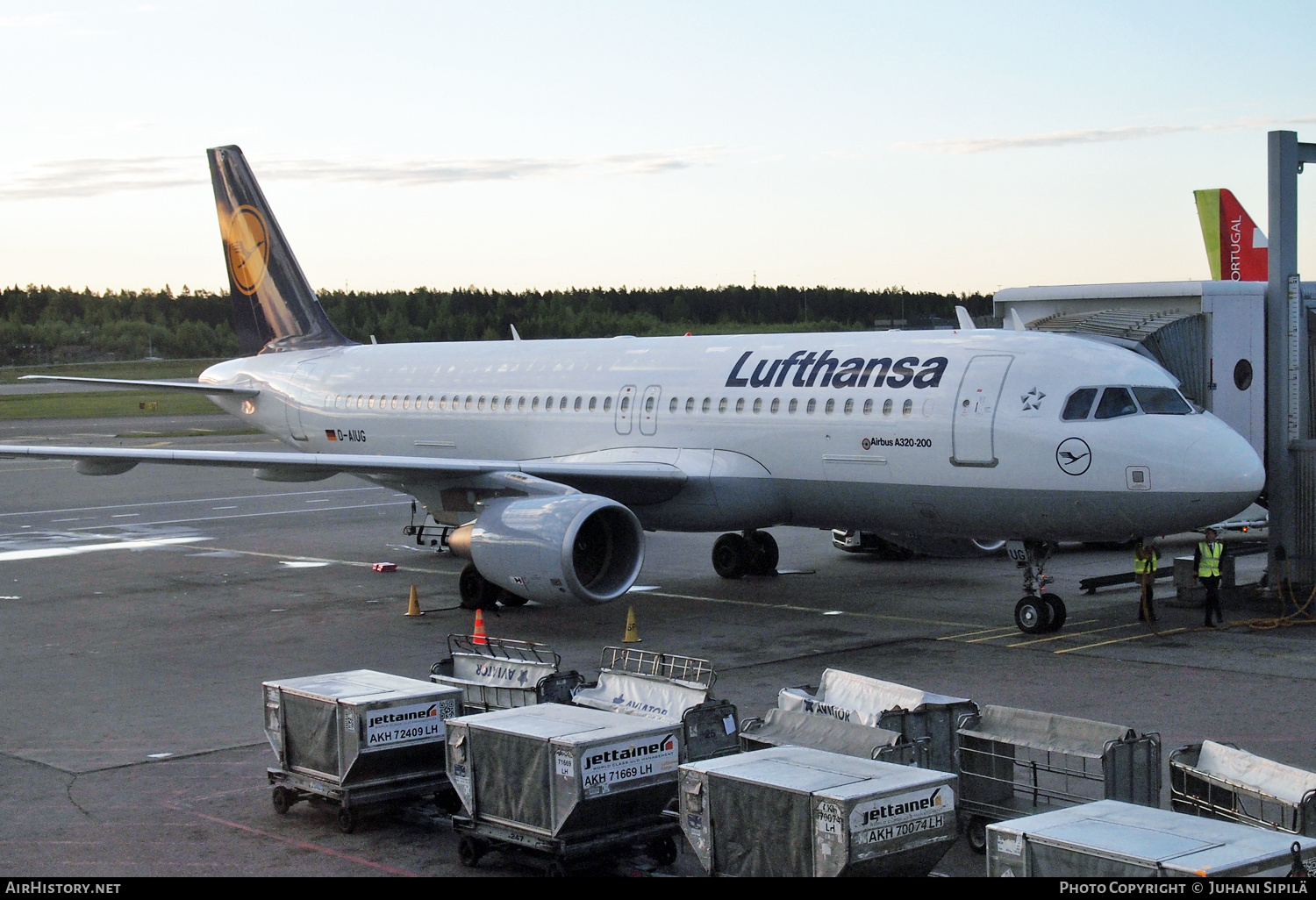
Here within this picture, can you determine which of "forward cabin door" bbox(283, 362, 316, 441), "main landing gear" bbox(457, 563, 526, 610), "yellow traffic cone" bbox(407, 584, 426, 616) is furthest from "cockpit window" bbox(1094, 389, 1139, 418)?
"forward cabin door" bbox(283, 362, 316, 441)

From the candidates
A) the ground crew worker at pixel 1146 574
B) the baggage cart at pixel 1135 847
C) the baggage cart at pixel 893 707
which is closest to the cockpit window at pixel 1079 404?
the ground crew worker at pixel 1146 574

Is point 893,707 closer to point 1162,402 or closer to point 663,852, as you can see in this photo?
point 663,852

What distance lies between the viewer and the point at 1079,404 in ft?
55.9

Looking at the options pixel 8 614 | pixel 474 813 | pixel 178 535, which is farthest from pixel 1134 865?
pixel 178 535

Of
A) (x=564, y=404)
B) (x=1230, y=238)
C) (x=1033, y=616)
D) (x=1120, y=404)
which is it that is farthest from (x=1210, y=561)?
(x=1230, y=238)

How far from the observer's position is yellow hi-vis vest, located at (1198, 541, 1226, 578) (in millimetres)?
17830

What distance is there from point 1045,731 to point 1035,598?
7.73 m

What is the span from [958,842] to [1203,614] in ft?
34.2

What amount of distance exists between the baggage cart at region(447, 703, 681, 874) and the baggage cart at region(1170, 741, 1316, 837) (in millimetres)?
3452

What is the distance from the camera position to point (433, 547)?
27562mm

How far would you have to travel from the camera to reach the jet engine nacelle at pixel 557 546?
17.6 meters

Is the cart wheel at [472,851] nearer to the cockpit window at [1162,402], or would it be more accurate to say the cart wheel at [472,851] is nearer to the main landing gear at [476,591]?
the main landing gear at [476,591]

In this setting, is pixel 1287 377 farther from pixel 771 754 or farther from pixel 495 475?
pixel 771 754

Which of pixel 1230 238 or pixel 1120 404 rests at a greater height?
pixel 1230 238
